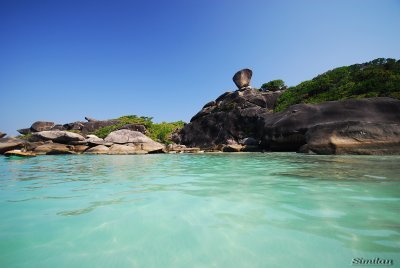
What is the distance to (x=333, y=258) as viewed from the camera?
178cm

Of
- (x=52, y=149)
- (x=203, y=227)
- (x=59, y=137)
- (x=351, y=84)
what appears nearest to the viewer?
(x=203, y=227)

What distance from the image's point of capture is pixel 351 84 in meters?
21.1

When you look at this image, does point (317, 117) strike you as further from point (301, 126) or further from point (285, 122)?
point (285, 122)

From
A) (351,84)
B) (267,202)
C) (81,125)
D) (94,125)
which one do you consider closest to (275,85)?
(351,84)

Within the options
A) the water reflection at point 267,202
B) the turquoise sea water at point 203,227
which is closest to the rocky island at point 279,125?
the water reflection at point 267,202

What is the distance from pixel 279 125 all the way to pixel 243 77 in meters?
17.7

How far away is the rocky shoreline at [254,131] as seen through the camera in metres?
11.2

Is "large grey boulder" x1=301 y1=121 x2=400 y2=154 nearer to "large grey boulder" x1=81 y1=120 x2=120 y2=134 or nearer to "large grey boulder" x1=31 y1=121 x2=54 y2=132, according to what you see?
"large grey boulder" x1=81 y1=120 x2=120 y2=134

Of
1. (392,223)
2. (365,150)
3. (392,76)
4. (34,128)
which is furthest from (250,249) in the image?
(34,128)

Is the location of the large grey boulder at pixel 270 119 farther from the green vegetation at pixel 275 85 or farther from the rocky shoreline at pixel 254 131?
the green vegetation at pixel 275 85

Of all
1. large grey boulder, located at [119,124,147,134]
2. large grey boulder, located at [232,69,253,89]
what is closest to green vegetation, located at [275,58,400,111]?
large grey boulder, located at [232,69,253,89]

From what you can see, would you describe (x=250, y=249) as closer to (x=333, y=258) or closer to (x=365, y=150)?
(x=333, y=258)

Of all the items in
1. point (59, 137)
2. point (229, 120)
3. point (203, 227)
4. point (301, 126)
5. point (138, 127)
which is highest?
point (229, 120)

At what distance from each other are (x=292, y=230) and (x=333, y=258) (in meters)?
0.52
